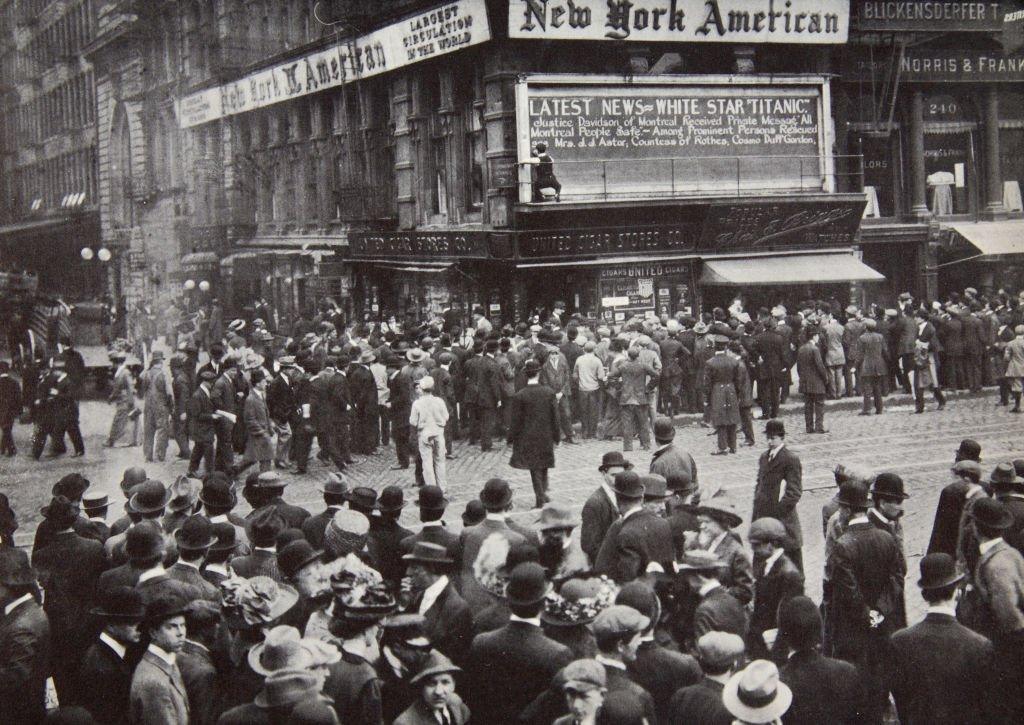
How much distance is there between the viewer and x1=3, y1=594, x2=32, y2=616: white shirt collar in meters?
6.04

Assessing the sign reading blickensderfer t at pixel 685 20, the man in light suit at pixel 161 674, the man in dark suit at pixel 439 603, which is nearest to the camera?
the man in light suit at pixel 161 674

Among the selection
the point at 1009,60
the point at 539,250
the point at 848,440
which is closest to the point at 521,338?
the point at 539,250

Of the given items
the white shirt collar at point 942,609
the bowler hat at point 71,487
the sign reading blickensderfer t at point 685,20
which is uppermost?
the sign reading blickensderfer t at point 685,20

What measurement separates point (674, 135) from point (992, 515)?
65.7 feet

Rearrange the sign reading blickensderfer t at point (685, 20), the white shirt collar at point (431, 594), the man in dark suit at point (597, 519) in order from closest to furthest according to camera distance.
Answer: the white shirt collar at point (431, 594)
the man in dark suit at point (597, 519)
the sign reading blickensderfer t at point (685, 20)

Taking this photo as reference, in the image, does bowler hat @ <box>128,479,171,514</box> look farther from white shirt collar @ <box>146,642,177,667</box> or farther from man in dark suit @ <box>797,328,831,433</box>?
man in dark suit @ <box>797,328,831,433</box>

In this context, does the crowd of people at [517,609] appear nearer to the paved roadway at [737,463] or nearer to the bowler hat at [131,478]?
the bowler hat at [131,478]

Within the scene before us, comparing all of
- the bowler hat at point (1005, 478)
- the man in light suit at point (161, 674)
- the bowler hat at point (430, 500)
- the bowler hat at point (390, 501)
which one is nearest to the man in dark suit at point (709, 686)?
the man in light suit at point (161, 674)

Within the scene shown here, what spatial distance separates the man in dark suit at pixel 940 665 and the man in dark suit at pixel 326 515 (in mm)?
4436

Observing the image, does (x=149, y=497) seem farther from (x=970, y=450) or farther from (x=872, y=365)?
(x=872, y=365)

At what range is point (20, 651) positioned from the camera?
5.82 m

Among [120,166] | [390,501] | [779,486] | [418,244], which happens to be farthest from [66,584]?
[418,244]

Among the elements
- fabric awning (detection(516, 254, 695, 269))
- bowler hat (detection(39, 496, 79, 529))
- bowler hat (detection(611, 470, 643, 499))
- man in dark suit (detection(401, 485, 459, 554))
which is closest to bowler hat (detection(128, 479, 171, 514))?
bowler hat (detection(39, 496, 79, 529))

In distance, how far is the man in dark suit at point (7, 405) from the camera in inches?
588
